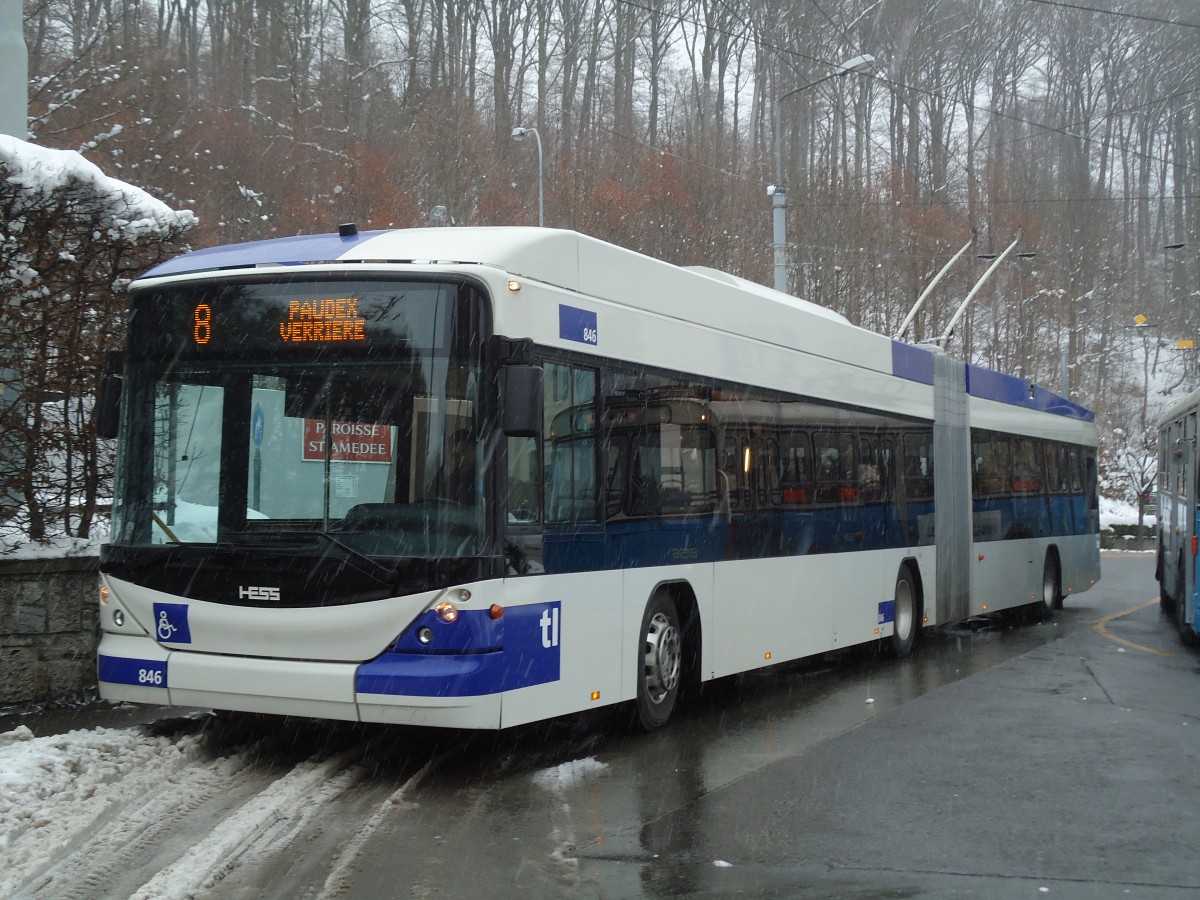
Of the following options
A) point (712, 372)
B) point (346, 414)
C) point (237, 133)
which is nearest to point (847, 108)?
point (237, 133)

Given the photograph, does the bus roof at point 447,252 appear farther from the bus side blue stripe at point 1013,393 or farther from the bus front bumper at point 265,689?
the bus side blue stripe at point 1013,393

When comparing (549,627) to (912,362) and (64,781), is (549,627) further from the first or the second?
(912,362)

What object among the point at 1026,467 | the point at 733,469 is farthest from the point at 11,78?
the point at 1026,467

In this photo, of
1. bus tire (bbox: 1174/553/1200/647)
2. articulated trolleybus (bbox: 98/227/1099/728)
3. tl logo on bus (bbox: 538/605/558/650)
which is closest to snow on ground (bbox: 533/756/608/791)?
articulated trolleybus (bbox: 98/227/1099/728)

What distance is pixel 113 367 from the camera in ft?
26.9

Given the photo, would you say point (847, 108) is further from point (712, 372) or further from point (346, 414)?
point (346, 414)

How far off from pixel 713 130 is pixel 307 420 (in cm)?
3806

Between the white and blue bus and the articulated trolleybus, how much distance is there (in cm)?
694

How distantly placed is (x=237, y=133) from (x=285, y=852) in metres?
31.5

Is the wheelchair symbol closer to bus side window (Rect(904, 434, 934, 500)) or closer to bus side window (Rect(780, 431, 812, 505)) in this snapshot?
bus side window (Rect(780, 431, 812, 505))

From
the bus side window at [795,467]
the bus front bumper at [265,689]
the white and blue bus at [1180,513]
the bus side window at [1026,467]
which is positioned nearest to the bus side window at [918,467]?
the white and blue bus at [1180,513]

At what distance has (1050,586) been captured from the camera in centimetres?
1955

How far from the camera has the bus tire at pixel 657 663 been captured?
889cm

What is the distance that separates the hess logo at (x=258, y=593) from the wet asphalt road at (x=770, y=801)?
0.95 meters
